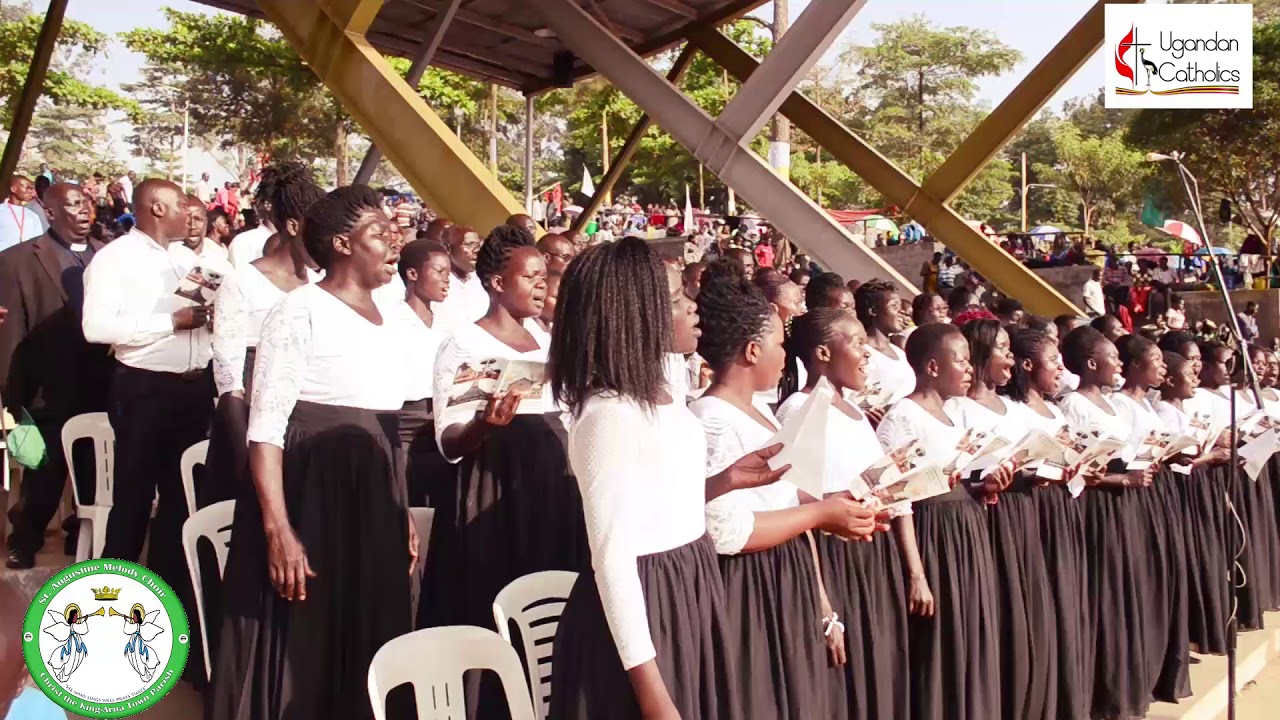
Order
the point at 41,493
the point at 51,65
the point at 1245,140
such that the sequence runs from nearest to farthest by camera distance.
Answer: the point at 41,493, the point at 1245,140, the point at 51,65

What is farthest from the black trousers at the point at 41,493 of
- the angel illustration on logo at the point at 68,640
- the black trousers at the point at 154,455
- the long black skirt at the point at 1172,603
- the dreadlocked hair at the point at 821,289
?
the long black skirt at the point at 1172,603

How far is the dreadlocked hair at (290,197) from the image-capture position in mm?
4555

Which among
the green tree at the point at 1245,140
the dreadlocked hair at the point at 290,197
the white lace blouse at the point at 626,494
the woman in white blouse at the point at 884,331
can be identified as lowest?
the white lace blouse at the point at 626,494

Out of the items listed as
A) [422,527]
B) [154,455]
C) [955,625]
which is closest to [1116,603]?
[955,625]

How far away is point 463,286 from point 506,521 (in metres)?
2.17

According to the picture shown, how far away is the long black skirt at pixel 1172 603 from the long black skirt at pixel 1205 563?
113mm

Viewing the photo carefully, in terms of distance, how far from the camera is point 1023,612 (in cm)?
439

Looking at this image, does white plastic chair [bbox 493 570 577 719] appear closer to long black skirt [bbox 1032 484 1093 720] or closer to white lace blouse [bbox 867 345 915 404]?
long black skirt [bbox 1032 484 1093 720]

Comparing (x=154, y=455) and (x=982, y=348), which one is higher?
(x=982, y=348)

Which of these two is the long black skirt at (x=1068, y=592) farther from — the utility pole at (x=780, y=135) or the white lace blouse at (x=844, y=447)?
the utility pole at (x=780, y=135)

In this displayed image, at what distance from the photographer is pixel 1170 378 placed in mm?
6176

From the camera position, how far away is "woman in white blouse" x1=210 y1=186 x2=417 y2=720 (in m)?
3.35

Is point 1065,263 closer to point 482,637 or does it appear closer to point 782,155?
point 782,155

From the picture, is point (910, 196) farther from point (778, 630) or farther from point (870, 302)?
point (778, 630)
